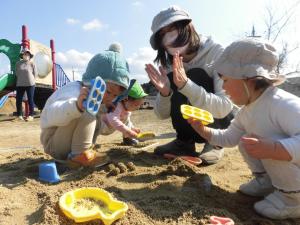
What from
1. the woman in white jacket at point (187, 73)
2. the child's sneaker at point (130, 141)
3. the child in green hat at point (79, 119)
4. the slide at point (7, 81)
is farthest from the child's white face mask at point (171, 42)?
the slide at point (7, 81)

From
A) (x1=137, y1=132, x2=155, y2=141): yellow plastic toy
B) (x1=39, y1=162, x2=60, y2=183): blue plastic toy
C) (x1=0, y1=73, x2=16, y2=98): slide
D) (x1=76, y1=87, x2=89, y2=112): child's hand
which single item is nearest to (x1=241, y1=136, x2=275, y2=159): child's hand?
(x1=76, y1=87, x2=89, y2=112): child's hand

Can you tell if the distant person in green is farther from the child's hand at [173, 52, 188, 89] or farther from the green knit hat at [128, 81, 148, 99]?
the child's hand at [173, 52, 188, 89]

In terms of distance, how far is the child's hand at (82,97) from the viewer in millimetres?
1656

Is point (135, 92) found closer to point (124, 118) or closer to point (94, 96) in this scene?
point (124, 118)

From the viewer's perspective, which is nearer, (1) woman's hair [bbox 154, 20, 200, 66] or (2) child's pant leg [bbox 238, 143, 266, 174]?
(2) child's pant leg [bbox 238, 143, 266, 174]

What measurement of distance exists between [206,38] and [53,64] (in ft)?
22.4

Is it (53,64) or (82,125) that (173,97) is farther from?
(53,64)

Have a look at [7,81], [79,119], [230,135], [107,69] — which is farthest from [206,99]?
[7,81]

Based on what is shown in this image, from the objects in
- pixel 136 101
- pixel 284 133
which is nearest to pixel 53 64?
pixel 136 101

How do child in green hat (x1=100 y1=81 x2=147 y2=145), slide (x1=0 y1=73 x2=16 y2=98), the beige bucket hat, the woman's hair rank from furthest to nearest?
slide (x1=0 y1=73 x2=16 y2=98) < child in green hat (x1=100 y1=81 x2=147 y2=145) < the woman's hair < the beige bucket hat

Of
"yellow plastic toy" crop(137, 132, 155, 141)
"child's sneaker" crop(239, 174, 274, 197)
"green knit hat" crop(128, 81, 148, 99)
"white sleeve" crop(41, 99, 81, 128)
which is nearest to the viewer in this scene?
"child's sneaker" crop(239, 174, 274, 197)

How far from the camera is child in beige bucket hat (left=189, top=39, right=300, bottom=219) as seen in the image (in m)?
1.21

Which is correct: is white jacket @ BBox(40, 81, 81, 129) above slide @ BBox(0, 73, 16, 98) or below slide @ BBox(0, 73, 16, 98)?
above

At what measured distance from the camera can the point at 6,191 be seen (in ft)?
4.93
